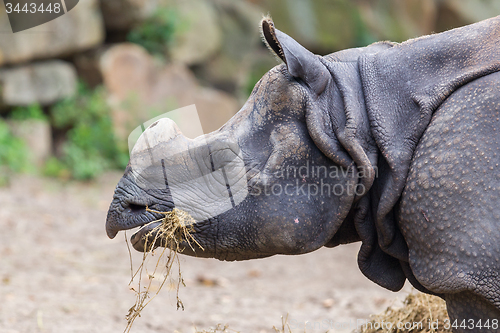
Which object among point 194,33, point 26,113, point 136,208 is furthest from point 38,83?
point 136,208

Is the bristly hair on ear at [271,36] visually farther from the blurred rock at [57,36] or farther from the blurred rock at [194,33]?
the blurred rock at [194,33]

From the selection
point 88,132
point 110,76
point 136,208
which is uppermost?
point 136,208

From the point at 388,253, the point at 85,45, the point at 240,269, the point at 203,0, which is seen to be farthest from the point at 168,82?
the point at 388,253

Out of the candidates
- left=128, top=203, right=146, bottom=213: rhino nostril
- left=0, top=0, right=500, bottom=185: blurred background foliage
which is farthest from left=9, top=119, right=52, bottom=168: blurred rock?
left=128, top=203, right=146, bottom=213: rhino nostril

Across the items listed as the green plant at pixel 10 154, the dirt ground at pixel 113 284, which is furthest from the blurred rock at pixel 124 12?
the dirt ground at pixel 113 284

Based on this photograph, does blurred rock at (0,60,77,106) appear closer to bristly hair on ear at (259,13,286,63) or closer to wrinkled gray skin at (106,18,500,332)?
wrinkled gray skin at (106,18,500,332)

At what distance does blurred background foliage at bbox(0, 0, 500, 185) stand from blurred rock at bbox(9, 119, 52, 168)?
16mm

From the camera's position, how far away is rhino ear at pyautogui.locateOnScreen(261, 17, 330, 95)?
2.41 meters

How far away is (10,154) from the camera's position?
8.02 meters

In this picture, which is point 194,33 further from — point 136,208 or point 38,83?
point 136,208

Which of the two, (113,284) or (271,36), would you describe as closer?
(271,36)

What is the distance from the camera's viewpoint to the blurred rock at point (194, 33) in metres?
10.7

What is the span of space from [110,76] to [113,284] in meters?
5.09

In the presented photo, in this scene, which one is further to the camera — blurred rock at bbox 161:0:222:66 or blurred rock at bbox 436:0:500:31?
blurred rock at bbox 436:0:500:31
